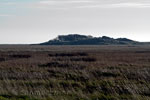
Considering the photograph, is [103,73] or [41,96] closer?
[41,96]

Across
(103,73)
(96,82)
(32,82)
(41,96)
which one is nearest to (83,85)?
(96,82)

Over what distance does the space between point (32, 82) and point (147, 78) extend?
6.56 meters

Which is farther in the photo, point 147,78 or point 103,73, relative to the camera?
point 103,73

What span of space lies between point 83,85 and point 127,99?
3988 mm

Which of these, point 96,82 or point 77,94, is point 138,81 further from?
Result: point 77,94

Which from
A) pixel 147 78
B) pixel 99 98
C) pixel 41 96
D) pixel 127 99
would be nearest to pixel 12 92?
pixel 41 96

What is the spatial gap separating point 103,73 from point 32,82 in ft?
22.6

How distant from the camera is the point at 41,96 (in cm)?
1384

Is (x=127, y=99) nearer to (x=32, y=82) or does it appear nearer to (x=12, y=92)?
(x=12, y=92)

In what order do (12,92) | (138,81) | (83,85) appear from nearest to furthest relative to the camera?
1. (12,92)
2. (83,85)
3. (138,81)

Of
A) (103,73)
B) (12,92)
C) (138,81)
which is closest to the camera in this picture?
(12,92)

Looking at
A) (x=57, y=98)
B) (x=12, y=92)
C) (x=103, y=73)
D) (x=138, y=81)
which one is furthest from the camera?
(x=103, y=73)

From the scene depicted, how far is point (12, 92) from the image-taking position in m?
14.4

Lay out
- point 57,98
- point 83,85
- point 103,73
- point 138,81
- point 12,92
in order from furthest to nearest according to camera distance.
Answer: point 103,73 < point 138,81 < point 83,85 < point 12,92 < point 57,98
